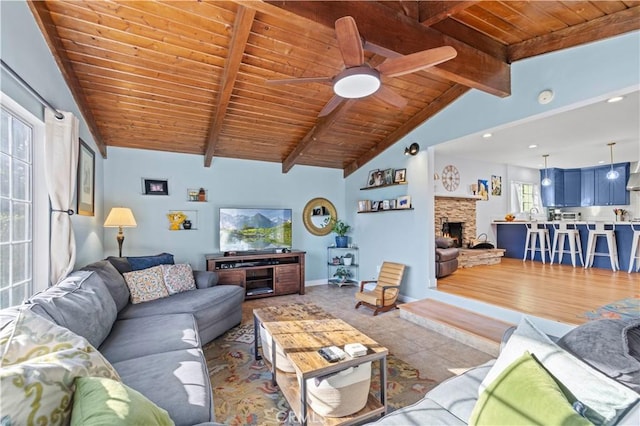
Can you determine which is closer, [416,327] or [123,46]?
[123,46]

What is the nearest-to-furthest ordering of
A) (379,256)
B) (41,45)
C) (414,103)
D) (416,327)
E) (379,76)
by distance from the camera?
(379,76), (41,45), (416,327), (414,103), (379,256)

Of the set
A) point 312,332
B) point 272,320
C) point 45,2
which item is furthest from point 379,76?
point 45,2

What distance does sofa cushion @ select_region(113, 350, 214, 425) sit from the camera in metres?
1.36

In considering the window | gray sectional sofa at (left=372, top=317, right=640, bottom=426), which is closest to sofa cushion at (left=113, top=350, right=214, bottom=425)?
gray sectional sofa at (left=372, top=317, right=640, bottom=426)

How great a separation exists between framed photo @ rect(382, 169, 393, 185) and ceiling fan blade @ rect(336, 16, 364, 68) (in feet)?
9.87

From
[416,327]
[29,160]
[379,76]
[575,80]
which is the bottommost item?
[416,327]

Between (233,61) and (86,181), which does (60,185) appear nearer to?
(86,181)

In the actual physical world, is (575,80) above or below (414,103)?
below

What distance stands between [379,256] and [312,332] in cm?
324

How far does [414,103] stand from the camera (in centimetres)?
418

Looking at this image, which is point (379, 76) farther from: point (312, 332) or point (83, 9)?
point (83, 9)

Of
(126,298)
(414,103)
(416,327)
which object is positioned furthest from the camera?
(414,103)

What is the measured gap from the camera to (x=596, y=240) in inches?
218

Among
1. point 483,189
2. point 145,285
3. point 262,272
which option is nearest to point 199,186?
point 262,272
